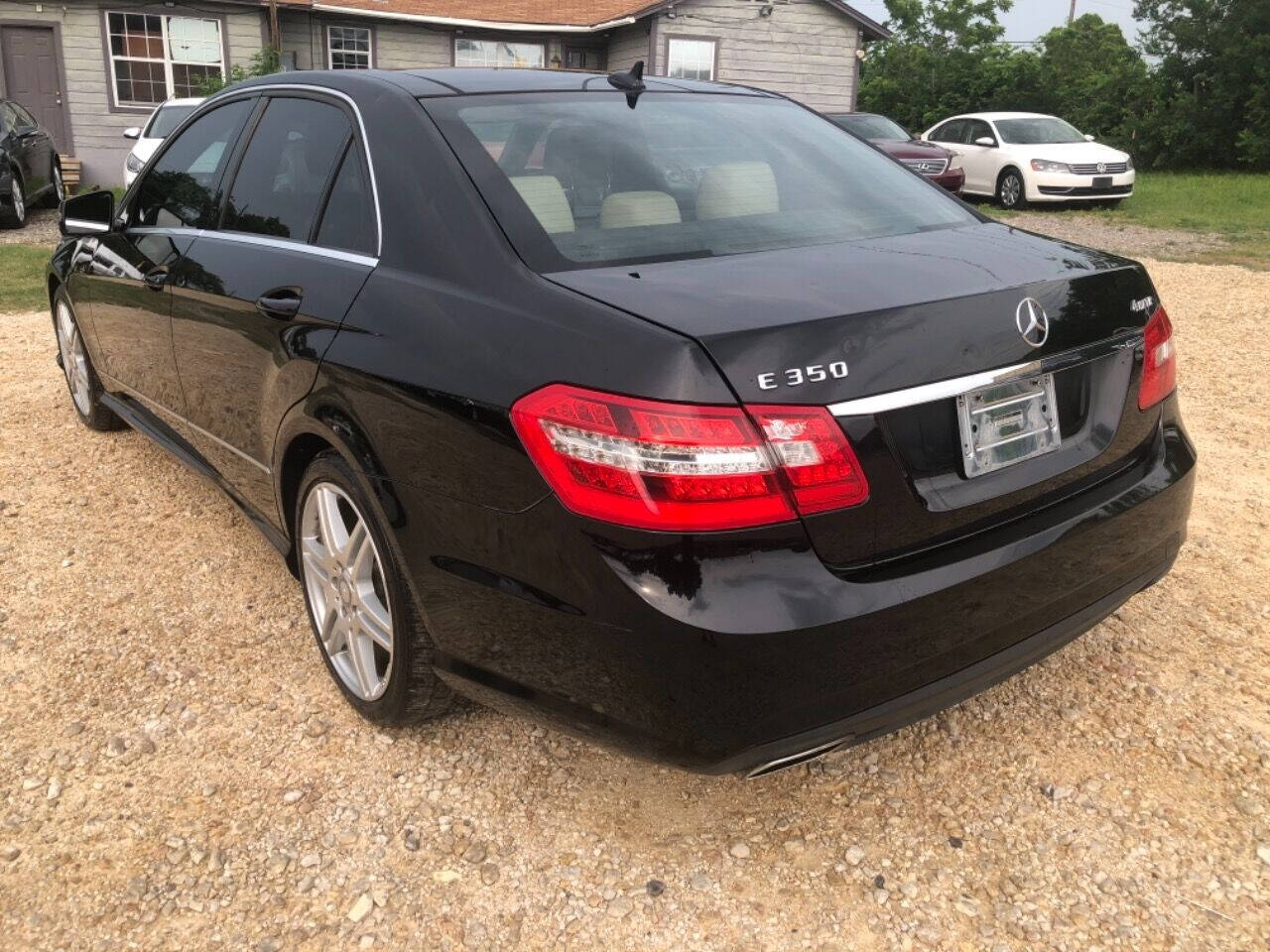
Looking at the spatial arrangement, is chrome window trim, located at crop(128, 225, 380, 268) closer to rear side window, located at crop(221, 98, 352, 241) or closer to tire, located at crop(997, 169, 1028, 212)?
rear side window, located at crop(221, 98, 352, 241)

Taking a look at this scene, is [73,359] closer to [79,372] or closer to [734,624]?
Result: [79,372]

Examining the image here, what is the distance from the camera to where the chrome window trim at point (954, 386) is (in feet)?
6.51

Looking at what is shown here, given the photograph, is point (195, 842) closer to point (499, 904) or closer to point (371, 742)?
point (371, 742)

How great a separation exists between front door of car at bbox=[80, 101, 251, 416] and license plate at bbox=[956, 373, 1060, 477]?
2.58 metres

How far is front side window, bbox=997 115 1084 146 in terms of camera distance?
56.3 feet

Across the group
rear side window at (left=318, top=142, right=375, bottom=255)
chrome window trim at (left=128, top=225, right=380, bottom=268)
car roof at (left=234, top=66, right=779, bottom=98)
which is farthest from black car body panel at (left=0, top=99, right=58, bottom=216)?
rear side window at (left=318, top=142, right=375, bottom=255)

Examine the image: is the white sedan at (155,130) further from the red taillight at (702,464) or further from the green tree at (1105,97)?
the green tree at (1105,97)

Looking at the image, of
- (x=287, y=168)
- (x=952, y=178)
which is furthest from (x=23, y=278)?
(x=952, y=178)

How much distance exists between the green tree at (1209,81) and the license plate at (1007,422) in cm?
2425

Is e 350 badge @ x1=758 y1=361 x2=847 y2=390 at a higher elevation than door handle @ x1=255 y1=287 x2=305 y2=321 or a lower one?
higher

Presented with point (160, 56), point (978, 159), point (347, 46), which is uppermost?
point (347, 46)

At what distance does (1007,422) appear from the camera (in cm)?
221

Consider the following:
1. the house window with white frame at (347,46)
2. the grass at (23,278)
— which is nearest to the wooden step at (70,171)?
the house window with white frame at (347,46)

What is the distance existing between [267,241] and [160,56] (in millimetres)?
18624
